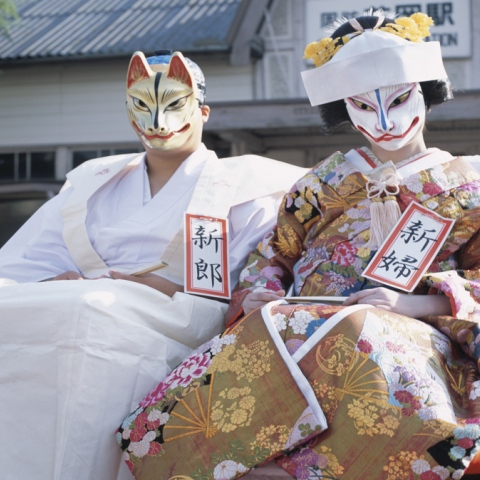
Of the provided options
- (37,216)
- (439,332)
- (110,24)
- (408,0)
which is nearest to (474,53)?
(408,0)

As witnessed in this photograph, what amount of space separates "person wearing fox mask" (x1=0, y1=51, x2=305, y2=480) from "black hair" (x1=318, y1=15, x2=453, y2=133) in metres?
0.43

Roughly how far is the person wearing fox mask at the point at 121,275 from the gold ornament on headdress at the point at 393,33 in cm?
59

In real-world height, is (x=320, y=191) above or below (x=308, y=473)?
above

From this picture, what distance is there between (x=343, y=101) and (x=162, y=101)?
2.36 ft

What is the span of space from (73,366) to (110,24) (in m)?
9.17

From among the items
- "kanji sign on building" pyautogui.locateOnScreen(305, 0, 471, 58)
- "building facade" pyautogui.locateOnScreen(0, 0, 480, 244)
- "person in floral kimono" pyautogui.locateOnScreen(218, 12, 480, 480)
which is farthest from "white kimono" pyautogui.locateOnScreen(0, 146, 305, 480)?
"kanji sign on building" pyautogui.locateOnScreen(305, 0, 471, 58)

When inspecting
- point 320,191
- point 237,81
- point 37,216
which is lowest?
point 237,81

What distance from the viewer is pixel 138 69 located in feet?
11.3

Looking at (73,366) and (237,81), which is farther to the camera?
(237,81)

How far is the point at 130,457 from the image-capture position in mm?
2453

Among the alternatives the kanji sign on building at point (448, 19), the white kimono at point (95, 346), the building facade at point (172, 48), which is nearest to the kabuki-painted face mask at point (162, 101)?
the white kimono at point (95, 346)

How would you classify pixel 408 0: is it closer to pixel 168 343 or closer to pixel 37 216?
pixel 37 216

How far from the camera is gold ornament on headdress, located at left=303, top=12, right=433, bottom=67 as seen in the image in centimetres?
295

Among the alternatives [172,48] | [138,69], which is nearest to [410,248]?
[138,69]
